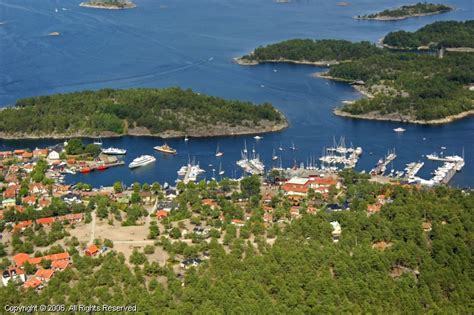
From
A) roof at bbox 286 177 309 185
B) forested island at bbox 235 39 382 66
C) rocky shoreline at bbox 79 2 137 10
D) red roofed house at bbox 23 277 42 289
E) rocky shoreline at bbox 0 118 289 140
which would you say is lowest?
red roofed house at bbox 23 277 42 289

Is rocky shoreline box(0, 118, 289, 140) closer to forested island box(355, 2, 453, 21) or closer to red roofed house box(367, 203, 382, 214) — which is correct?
red roofed house box(367, 203, 382, 214)

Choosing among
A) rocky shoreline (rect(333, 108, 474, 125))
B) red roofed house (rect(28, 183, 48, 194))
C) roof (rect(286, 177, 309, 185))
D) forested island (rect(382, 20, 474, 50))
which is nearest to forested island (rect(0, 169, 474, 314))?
roof (rect(286, 177, 309, 185))

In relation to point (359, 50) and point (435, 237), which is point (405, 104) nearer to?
point (359, 50)

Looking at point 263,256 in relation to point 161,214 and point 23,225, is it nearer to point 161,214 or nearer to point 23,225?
point 161,214

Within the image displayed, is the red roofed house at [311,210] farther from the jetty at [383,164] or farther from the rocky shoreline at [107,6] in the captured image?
the rocky shoreline at [107,6]

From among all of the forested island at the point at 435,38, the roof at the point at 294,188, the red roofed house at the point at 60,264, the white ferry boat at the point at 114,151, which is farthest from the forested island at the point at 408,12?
the red roofed house at the point at 60,264
